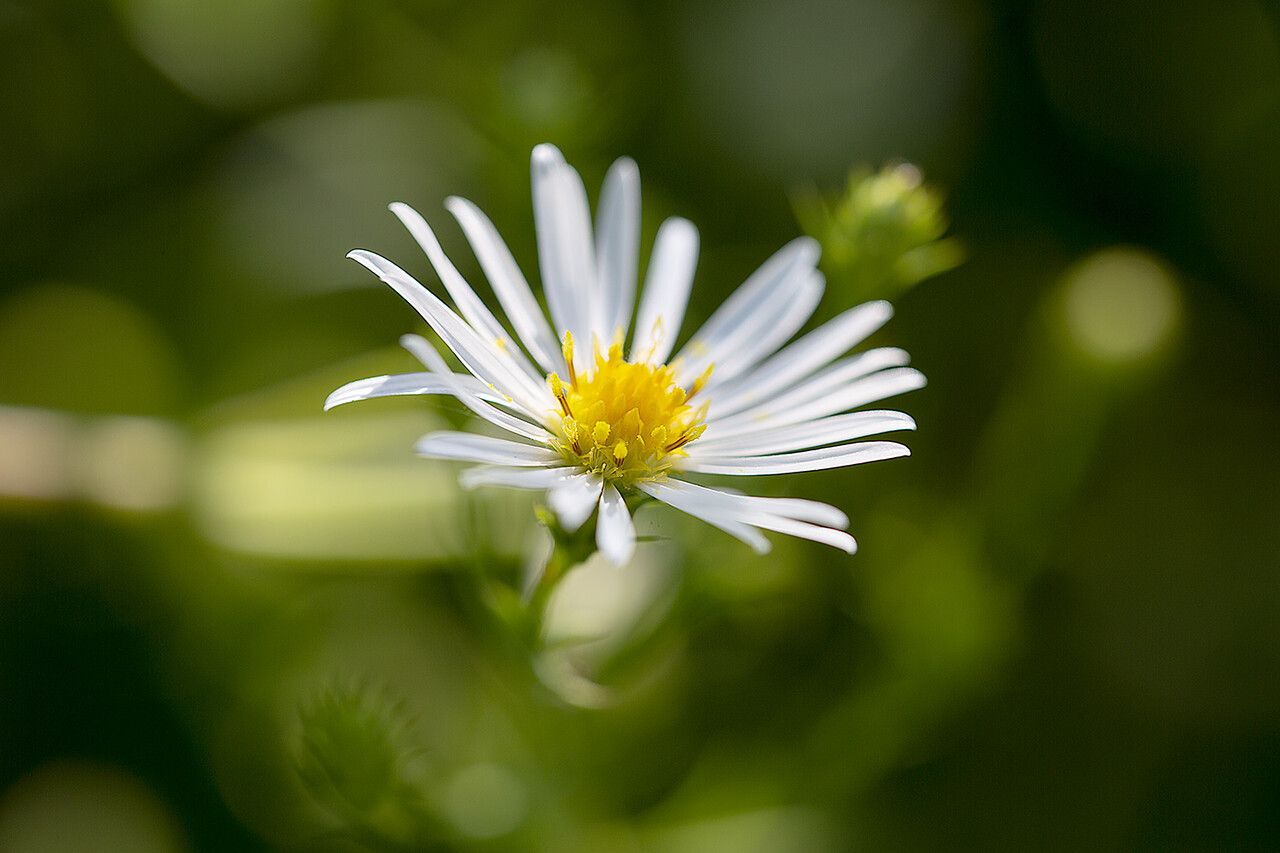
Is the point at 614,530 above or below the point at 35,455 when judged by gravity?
below

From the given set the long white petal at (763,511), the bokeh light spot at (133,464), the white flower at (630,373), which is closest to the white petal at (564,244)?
the white flower at (630,373)

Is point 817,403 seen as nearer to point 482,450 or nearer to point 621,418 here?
point 621,418

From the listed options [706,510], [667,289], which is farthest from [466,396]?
[667,289]

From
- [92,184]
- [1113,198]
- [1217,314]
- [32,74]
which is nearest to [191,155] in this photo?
[92,184]

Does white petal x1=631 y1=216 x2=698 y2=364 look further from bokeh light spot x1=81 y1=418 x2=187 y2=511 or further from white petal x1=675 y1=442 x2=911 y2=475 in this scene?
bokeh light spot x1=81 y1=418 x2=187 y2=511

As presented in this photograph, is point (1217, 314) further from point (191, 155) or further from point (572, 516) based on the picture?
point (191, 155)

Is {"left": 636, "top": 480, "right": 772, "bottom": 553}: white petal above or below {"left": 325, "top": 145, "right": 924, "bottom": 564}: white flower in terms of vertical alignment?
below

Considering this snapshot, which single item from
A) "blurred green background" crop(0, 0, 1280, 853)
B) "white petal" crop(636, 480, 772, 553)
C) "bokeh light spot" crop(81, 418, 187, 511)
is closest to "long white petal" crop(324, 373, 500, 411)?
"white petal" crop(636, 480, 772, 553)
